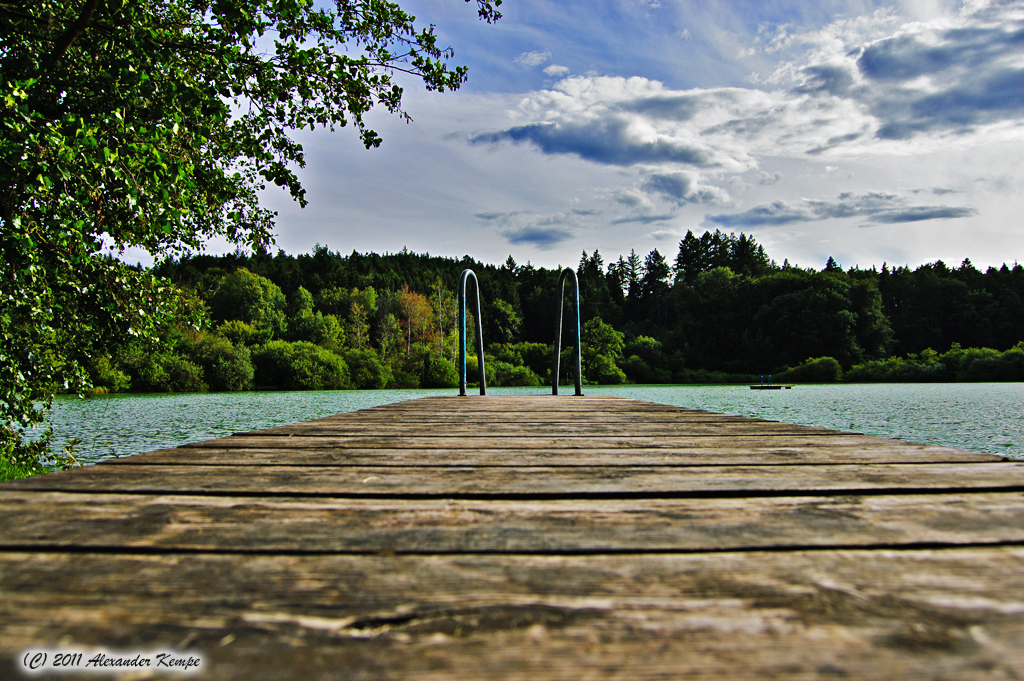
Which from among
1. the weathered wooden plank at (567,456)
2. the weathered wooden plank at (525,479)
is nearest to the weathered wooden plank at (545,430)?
the weathered wooden plank at (567,456)

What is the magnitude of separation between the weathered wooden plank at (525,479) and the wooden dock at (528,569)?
1 cm

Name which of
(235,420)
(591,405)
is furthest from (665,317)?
(591,405)

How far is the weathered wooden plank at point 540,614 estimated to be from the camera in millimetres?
535

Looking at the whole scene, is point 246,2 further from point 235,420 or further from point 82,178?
point 235,420

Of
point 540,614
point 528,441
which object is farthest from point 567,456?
point 540,614

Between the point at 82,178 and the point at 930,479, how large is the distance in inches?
153

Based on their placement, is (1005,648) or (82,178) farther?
(82,178)

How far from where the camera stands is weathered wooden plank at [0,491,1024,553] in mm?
871

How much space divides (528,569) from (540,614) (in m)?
0.13

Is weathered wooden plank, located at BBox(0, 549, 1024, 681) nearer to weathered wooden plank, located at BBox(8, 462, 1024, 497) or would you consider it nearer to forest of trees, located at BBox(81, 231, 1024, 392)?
weathered wooden plank, located at BBox(8, 462, 1024, 497)

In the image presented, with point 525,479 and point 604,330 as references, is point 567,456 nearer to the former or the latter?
point 525,479

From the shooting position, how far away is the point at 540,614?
63 centimetres

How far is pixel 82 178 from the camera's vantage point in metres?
2.89

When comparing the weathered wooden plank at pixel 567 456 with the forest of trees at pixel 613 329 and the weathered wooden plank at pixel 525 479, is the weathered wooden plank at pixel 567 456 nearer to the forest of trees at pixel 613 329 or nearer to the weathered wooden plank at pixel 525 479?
the weathered wooden plank at pixel 525 479
